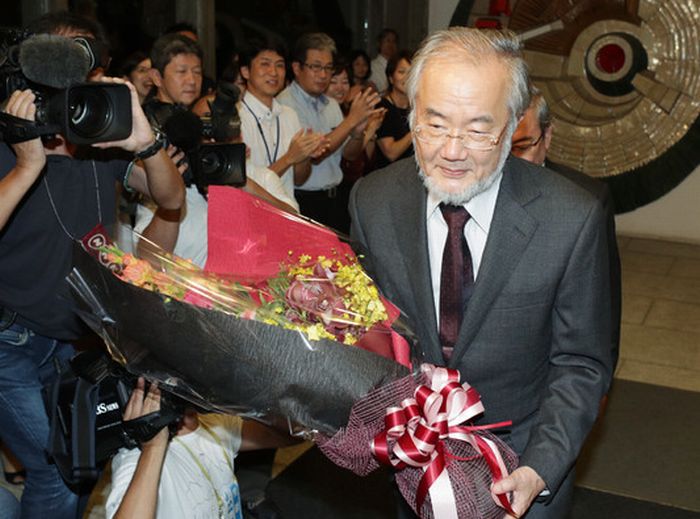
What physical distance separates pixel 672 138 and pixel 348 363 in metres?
6.44

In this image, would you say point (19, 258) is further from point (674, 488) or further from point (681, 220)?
point (681, 220)

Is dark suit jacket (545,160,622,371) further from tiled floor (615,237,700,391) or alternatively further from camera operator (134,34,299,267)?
tiled floor (615,237,700,391)

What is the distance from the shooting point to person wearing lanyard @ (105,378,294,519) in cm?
184

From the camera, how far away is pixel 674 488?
3285 millimetres

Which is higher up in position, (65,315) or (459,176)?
(459,176)

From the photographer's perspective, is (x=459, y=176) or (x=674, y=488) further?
(x=674, y=488)

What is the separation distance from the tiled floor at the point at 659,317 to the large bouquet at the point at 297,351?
5.51 ft

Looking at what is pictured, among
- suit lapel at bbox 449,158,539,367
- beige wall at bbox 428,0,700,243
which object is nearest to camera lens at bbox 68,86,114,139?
suit lapel at bbox 449,158,539,367

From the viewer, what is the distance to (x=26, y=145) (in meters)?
2.12

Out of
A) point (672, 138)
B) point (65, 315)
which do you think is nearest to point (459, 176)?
point (65, 315)

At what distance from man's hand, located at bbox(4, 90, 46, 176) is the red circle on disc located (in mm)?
5984

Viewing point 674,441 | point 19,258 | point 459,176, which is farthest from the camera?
point 674,441

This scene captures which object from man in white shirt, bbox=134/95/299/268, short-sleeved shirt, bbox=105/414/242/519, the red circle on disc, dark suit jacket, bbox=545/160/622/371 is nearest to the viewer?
short-sleeved shirt, bbox=105/414/242/519

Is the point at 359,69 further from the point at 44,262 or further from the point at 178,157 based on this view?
the point at 44,262
